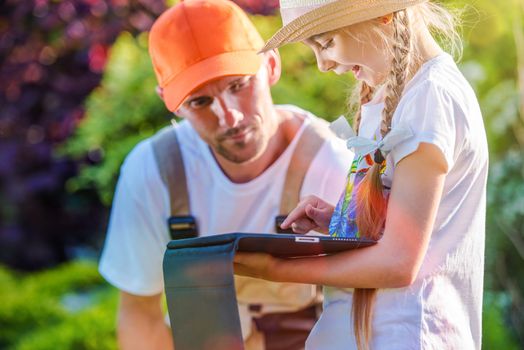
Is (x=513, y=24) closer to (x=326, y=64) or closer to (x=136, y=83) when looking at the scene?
(x=136, y=83)

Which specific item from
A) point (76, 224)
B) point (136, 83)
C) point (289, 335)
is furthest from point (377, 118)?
point (76, 224)

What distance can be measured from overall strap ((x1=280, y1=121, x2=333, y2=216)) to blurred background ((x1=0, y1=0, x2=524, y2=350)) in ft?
2.33

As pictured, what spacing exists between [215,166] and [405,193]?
58.7 inches

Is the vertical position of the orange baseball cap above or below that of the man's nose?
above

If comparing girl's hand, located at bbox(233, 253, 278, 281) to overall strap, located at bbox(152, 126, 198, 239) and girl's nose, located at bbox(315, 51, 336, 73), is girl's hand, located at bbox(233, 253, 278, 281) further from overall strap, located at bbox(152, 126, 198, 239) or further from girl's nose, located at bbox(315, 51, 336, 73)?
overall strap, located at bbox(152, 126, 198, 239)

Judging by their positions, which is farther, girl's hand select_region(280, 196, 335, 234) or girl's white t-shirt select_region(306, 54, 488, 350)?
girl's hand select_region(280, 196, 335, 234)

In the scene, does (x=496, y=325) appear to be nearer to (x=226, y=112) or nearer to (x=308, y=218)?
(x=226, y=112)

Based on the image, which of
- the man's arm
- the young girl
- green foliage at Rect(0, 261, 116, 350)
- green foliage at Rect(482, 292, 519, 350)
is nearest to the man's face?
the man's arm

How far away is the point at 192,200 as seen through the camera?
3365 mm

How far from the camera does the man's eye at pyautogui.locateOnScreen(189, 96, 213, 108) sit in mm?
3098

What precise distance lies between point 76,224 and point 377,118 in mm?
4861

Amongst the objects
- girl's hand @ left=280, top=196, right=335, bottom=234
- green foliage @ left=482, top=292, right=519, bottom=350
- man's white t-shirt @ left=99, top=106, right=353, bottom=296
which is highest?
man's white t-shirt @ left=99, top=106, right=353, bottom=296

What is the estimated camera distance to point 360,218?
2.13 meters

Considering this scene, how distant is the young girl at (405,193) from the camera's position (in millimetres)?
1979
